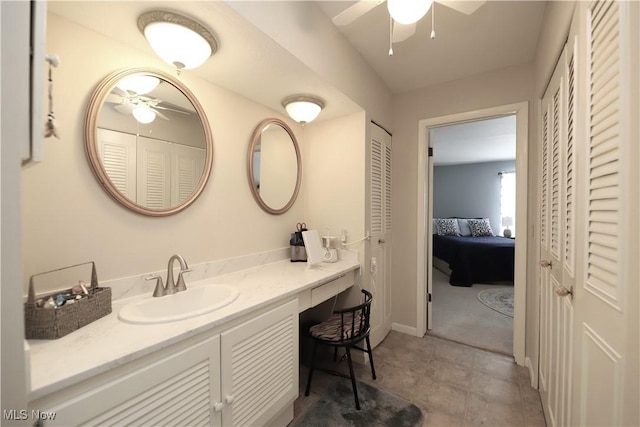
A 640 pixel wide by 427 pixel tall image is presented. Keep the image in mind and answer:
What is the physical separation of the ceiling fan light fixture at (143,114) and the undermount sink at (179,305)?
35.7 inches

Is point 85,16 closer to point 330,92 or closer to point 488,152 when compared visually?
point 330,92

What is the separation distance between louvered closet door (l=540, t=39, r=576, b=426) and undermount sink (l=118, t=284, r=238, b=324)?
4.82 ft

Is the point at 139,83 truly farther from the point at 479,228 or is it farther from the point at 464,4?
the point at 479,228

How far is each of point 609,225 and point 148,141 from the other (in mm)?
1889

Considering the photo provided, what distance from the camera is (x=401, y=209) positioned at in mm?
2672

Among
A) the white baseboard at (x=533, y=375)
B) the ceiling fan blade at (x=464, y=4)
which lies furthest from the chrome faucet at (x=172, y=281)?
the white baseboard at (x=533, y=375)

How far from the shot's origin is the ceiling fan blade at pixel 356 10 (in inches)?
47.5

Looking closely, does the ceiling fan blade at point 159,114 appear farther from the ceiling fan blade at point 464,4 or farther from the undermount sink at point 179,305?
the ceiling fan blade at point 464,4

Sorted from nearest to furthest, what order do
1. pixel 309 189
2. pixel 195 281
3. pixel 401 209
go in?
1. pixel 195 281
2. pixel 309 189
3. pixel 401 209

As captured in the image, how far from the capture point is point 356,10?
1281 millimetres

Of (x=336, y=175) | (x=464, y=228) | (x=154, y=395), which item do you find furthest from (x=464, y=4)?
(x=464, y=228)

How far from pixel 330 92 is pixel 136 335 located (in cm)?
171

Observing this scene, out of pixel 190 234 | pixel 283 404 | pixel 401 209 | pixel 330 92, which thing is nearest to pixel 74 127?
pixel 190 234

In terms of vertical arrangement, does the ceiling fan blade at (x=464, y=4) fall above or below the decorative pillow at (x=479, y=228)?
above
